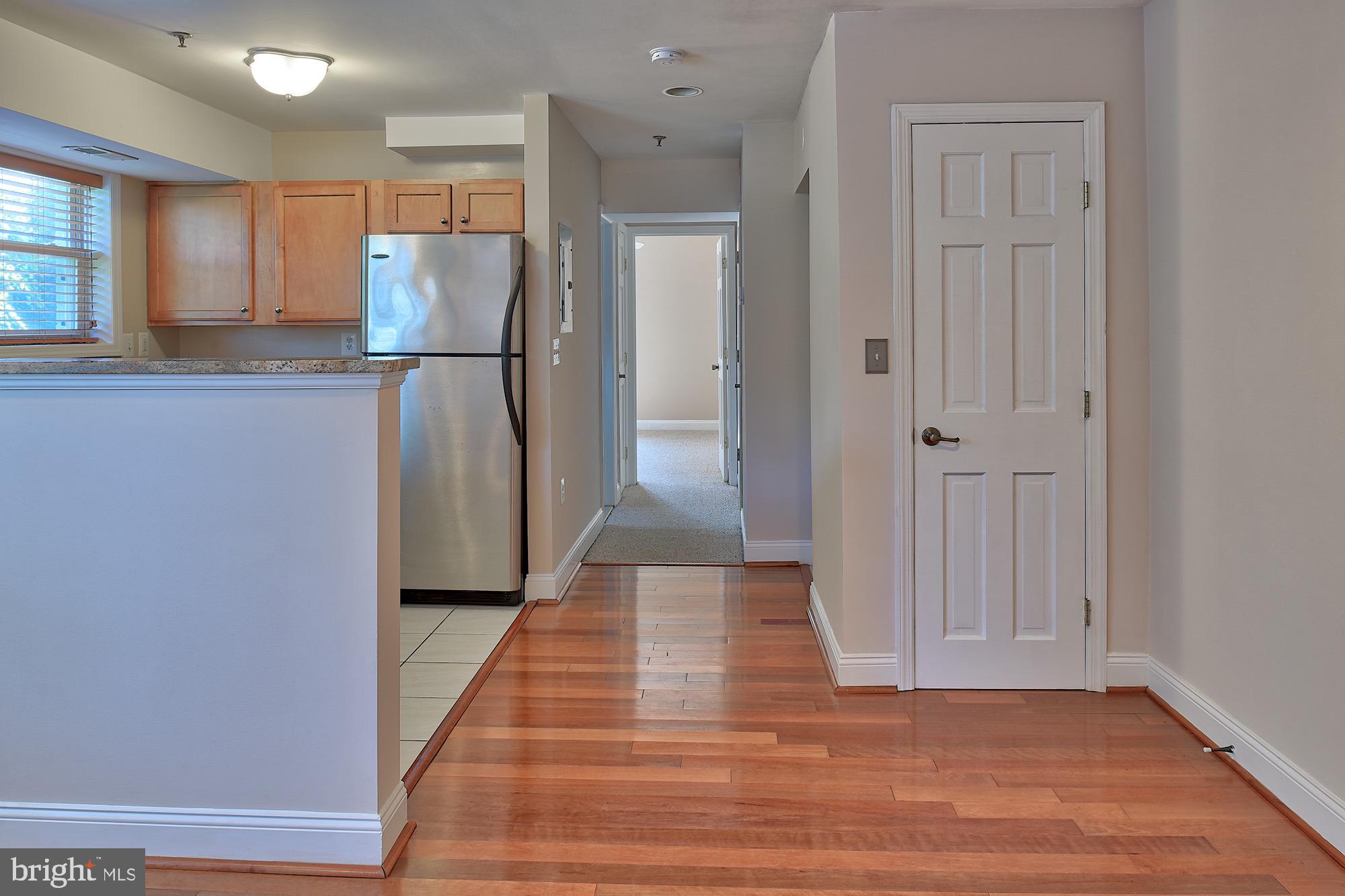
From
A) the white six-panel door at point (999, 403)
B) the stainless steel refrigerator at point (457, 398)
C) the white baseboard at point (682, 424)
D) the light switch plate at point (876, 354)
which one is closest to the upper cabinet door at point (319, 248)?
the stainless steel refrigerator at point (457, 398)

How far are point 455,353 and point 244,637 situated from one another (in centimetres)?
233

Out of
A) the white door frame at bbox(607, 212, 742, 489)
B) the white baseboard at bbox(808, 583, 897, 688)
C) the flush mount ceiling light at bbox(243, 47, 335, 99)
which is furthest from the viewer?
the white door frame at bbox(607, 212, 742, 489)

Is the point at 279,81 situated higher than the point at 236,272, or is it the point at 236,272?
the point at 279,81

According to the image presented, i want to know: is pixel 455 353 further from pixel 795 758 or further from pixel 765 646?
pixel 795 758

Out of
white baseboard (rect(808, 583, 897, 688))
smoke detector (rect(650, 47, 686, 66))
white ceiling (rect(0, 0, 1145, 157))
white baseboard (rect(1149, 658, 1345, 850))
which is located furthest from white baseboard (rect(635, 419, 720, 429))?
white baseboard (rect(1149, 658, 1345, 850))

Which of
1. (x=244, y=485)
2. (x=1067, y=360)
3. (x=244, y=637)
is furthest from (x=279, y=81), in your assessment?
(x=1067, y=360)

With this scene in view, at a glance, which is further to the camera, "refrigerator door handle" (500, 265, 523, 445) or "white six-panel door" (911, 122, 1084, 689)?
"refrigerator door handle" (500, 265, 523, 445)

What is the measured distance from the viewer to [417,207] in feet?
15.3

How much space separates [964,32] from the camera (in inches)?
122

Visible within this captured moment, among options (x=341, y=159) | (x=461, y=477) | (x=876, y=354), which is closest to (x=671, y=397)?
(x=341, y=159)

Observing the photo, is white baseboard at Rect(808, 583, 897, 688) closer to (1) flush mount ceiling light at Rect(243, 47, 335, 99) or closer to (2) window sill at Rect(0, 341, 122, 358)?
(1) flush mount ceiling light at Rect(243, 47, 335, 99)

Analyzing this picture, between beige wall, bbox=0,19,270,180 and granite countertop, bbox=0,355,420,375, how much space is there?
177 cm

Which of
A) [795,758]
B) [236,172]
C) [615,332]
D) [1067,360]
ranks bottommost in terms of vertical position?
[795,758]

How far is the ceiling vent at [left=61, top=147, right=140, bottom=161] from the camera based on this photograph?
3879mm
